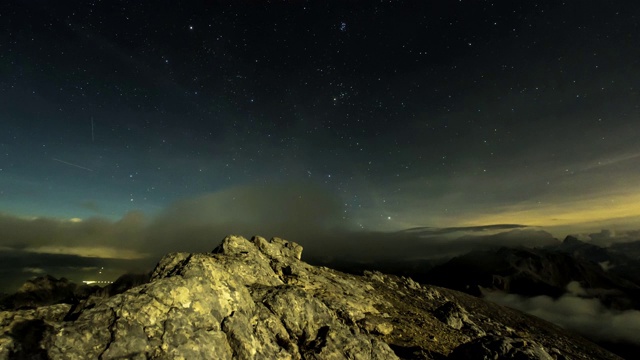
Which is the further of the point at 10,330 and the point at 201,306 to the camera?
the point at 201,306

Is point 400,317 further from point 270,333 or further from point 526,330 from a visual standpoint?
point 526,330

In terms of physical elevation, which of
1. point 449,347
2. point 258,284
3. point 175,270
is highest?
point 175,270

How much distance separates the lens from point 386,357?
25.5 m

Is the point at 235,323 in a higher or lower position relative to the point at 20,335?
lower

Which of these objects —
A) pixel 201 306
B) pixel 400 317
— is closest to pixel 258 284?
pixel 201 306

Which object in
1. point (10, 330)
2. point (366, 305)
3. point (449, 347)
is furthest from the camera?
point (366, 305)

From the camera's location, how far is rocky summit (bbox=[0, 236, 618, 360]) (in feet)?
51.5

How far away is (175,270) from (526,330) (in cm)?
8630

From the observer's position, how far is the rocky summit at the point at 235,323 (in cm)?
1569

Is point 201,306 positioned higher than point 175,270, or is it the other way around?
point 175,270

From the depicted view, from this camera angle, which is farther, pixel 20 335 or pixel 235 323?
pixel 235 323

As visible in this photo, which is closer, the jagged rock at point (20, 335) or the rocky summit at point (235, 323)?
the jagged rock at point (20, 335)

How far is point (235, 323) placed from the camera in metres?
20.5

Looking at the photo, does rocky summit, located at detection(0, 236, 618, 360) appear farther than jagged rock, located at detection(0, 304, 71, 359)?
Yes
